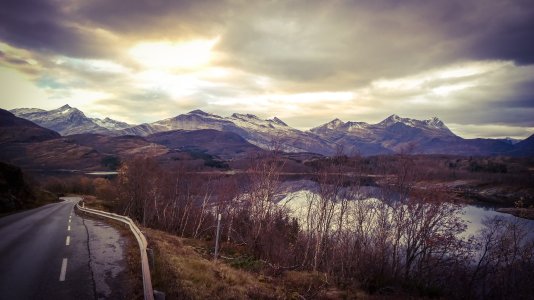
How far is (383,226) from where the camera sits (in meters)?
36.3

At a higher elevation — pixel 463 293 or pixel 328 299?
pixel 328 299

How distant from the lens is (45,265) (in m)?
14.0

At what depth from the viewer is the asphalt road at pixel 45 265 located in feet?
36.2

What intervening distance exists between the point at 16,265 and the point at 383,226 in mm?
31705

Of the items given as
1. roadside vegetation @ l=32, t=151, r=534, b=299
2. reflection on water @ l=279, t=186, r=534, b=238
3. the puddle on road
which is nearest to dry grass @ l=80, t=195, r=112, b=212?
roadside vegetation @ l=32, t=151, r=534, b=299

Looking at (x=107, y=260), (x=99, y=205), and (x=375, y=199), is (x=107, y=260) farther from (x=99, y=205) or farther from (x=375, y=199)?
(x=375, y=199)

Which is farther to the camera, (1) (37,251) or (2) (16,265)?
(1) (37,251)

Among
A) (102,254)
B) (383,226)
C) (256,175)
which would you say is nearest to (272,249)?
(256,175)

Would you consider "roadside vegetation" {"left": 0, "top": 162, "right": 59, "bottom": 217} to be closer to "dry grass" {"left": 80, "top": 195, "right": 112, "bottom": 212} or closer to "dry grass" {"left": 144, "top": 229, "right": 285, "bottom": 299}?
"dry grass" {"left": 80, "top": 195, "right": 112, "bottom": 212}

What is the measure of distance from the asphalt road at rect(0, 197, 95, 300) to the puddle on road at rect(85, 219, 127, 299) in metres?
0.28

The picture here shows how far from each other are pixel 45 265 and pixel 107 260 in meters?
2.29

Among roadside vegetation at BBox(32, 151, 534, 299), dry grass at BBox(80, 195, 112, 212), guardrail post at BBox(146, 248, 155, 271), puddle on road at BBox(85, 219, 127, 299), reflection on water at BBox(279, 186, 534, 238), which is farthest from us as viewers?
dry grass at BBox(80, 195, 112, 212)

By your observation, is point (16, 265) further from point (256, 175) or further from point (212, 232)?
point (212, 232)

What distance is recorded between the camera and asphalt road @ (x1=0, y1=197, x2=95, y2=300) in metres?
11.0
